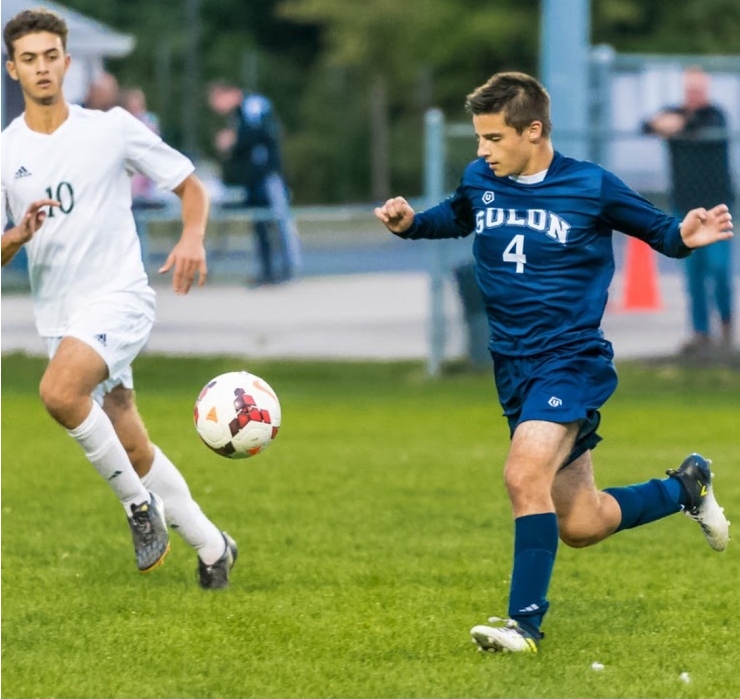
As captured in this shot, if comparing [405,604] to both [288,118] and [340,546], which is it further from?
[288,118]

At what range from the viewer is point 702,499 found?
254 inches

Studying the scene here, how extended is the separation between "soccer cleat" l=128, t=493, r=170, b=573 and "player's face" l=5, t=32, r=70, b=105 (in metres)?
1.61

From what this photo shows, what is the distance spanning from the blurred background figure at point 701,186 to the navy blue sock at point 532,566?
812 centimetres

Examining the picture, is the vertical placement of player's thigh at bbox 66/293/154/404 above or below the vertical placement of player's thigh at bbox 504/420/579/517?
above

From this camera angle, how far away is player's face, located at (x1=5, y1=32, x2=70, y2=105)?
6555 mm

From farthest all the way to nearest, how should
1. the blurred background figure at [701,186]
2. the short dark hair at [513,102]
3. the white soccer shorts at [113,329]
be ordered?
the blurred background figure at [701,186] < the white soccer shorts at [113,329] < the short dark hair at [513,102]

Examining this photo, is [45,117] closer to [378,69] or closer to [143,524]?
[143,524]

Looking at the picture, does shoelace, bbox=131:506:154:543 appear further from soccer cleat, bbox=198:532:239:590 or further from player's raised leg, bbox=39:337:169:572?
soccer cleat, bbox=198:532:239:590

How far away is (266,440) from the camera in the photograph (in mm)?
6301

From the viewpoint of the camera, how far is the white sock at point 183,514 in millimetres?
6586

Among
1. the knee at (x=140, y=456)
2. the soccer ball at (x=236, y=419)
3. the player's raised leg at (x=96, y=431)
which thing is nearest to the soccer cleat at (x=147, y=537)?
the player's raised leg at (x=96, y=431)

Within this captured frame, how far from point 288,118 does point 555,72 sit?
26.4 metres

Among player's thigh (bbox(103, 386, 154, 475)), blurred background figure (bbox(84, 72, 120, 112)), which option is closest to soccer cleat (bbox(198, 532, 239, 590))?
player's thigh (bbox(103, 386, 154, 475))

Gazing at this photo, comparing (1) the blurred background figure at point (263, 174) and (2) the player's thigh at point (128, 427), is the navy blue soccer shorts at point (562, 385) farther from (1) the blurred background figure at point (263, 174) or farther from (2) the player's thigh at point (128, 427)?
(1) the blurred background figure at point (263, 174)
